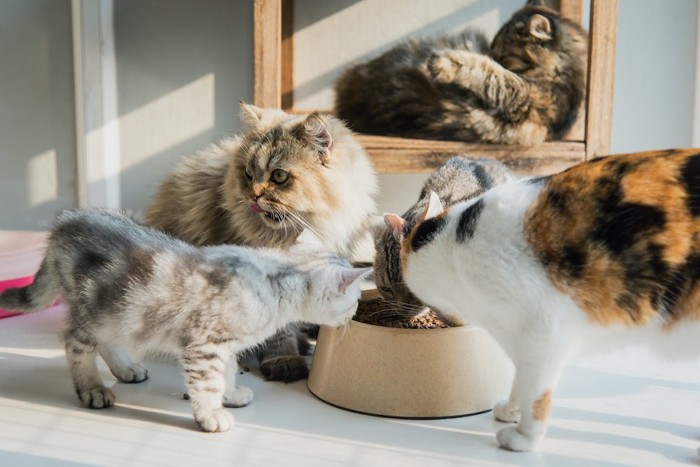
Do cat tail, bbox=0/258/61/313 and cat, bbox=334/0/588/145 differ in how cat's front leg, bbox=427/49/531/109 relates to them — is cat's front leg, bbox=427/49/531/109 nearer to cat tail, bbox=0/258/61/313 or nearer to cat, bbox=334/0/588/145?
cat, bbox=334/0/588/145

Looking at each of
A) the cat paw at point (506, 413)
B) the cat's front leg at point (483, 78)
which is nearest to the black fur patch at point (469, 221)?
the cat paw at point (506, 413)

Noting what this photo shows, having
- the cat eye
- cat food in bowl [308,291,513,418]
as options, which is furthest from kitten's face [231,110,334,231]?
cat food in bowl [308,291,513,418]

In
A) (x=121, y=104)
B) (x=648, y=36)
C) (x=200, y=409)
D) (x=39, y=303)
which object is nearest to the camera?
(x=200, y=409)

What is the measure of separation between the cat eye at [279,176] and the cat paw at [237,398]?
0.54 m

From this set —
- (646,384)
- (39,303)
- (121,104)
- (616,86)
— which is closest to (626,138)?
(616,86)

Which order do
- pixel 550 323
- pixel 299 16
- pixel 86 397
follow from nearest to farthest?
pixel 550 323, pixel 86 397, pixel 299 16

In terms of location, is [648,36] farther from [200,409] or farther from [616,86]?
[200,409]

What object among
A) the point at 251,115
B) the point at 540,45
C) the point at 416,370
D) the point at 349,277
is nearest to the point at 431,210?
the point at 349,277

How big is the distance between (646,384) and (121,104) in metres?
2.28

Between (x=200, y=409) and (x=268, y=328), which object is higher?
(x=268, y=328)

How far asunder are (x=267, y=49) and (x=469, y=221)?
111 cm

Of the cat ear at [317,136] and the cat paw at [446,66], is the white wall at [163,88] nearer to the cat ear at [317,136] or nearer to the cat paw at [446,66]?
the cat paw at [446,66]

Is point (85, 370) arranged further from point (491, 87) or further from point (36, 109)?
point (36, 109)

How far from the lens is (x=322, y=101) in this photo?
116 inches
